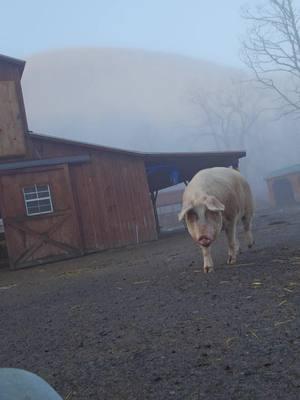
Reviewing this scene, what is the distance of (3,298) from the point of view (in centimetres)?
818

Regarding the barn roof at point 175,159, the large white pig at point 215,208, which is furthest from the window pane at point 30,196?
the large white pig at point 215,208

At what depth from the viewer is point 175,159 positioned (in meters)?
16.4

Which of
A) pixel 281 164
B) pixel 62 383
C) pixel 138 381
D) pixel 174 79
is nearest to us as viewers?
pixel 138 381

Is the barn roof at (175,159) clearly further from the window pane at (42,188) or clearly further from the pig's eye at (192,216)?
the pig's eye at (192,216)

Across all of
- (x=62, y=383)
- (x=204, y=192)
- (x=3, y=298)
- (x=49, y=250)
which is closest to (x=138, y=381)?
(x=62, y=383)

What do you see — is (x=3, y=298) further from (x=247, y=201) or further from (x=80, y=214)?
Answer: (x=80, y=214)

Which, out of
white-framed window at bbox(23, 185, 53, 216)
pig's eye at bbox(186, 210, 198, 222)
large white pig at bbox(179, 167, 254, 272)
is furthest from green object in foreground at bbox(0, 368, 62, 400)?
white-framed window at bbox(23, 185, 53, 216)

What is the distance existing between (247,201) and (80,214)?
318 inches

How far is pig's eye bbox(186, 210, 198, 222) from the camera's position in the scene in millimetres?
6620

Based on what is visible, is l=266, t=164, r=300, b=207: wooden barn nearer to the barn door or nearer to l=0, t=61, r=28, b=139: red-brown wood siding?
the barn door

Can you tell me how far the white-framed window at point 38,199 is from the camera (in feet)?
49.0

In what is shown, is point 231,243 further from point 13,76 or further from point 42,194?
point 13,76

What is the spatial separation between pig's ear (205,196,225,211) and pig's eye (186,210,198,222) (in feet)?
0.78

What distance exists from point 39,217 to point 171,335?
11.5m
